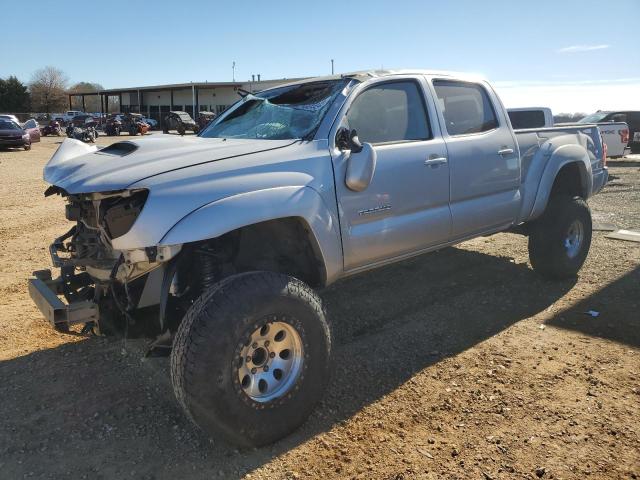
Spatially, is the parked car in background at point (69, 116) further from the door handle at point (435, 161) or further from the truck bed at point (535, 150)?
the door handle at point (435, 161)

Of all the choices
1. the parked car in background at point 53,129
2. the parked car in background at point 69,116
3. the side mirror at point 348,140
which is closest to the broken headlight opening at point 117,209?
the side mirror at point 348,140

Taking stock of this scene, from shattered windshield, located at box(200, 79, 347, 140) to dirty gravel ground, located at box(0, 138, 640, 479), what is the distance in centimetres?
174

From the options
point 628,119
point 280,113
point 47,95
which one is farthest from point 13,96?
point 280,113

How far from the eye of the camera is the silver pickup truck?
8.83 feet

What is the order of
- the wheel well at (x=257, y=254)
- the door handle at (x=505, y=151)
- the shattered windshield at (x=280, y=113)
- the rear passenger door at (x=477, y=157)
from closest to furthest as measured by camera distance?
1. the wheel well at (x=257, y=254)
2. the shattered windshield at (x=280, y=113)
3. the rear passenger door at (x=477, y=157)
4. the door handle at (x=505, y=151)

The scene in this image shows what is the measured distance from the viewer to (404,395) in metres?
3.43

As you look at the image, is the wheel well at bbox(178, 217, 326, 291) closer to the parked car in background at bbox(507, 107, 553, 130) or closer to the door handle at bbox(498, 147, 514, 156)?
the door handle at bbox(498, 147, 514, 156)

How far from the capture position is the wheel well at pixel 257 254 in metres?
3.15

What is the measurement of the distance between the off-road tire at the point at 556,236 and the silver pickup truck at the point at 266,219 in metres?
0.94

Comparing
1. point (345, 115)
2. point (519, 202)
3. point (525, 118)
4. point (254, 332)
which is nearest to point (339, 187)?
point (345, 115)

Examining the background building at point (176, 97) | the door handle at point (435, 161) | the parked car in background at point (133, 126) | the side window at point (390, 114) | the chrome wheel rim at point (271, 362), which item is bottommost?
the chrome wheel rim at point (271, 362)

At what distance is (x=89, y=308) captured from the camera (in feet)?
9.36

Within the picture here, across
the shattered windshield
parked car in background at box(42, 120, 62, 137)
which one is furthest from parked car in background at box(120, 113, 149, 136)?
the shattered windshield

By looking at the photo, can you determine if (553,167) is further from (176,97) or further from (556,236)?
(176,97)
